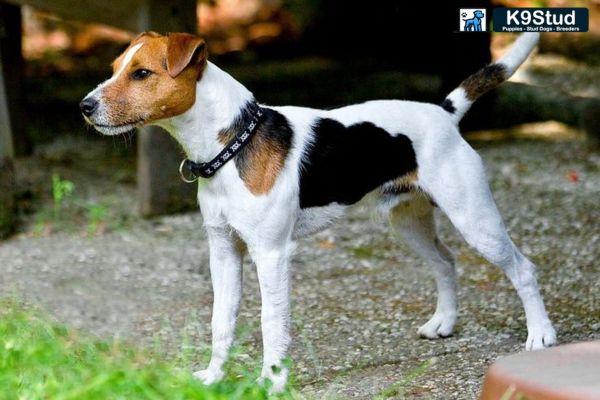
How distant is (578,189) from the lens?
28.1 feet

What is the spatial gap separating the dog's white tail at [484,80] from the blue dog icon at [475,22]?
2.41 metres

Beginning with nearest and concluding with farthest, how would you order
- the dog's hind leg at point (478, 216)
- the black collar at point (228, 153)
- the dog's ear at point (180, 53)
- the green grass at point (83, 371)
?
the green grass at point (83, 371), the dog's ear at point (180, 53), the black collar at point (228, 153), the dog's hind leg at point (478, 216)

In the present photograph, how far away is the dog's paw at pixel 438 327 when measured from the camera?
569cm

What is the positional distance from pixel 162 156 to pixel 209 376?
3.21 m

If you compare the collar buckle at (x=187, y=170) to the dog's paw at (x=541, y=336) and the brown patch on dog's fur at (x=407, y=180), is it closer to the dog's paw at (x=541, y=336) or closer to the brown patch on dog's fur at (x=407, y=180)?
the brown patch on dog's fur at (x=407, y=180)

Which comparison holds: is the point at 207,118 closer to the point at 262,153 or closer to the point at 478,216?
the point at 262,153

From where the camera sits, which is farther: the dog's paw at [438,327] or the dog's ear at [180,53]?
the dog's paw at [438,327]

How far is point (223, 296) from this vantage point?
5098mm

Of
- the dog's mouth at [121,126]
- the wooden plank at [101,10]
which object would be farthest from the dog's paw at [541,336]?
the wooden plank at [101,10]

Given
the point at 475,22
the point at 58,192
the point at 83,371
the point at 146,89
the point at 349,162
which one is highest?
the point at 475,22

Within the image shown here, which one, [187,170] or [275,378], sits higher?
[187,170]

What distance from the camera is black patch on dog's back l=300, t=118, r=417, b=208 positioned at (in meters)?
5.05

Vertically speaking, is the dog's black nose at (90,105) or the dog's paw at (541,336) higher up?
the dog's black nose at (90,105)

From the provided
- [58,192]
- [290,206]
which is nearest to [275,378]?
[290,206]
